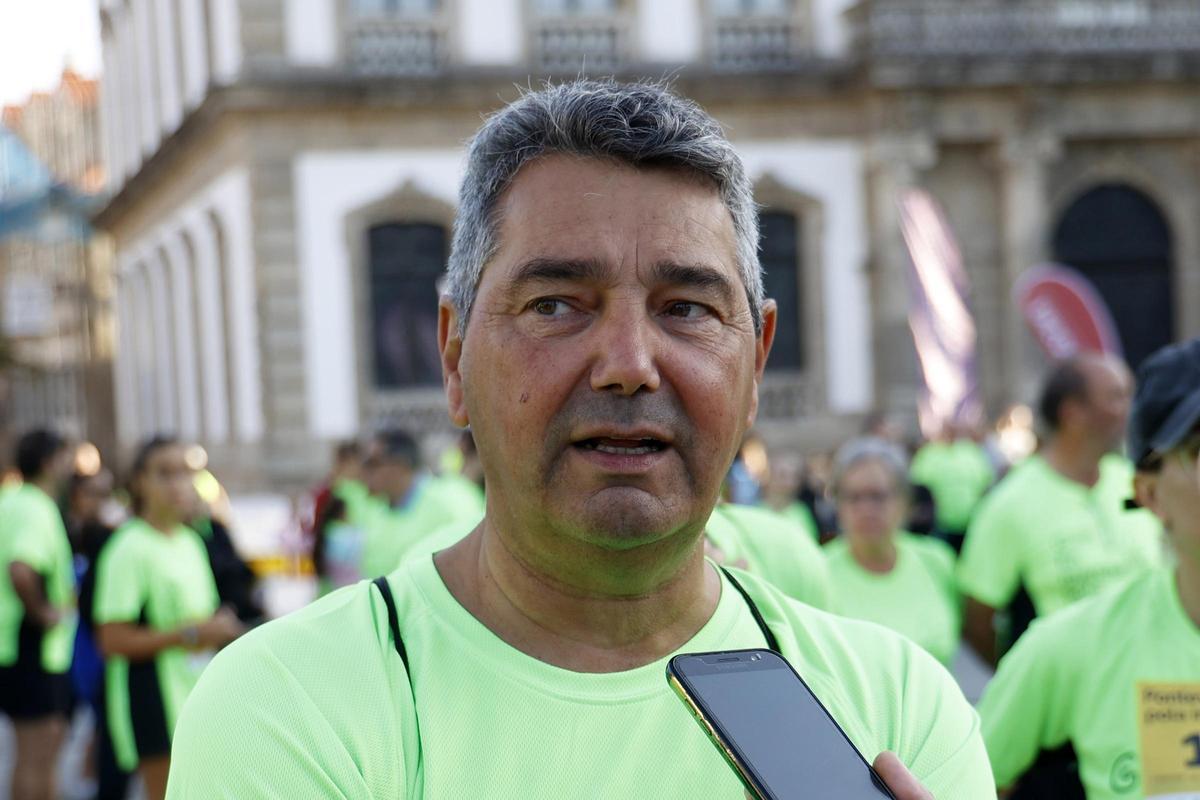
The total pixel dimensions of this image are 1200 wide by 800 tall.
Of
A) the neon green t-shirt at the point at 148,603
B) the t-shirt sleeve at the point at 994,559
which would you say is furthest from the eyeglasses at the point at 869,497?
the neon green t-shirt at the point at 148,603

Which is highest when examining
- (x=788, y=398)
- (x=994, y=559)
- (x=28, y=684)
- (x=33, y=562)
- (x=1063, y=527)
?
(x=1063, y=527)

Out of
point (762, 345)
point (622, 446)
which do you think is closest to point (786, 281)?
point (762, 345)

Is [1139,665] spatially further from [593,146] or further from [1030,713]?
[593,146]

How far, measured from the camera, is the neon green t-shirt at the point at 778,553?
3664 mm

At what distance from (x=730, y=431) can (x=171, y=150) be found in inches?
943

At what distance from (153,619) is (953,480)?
26.2ft

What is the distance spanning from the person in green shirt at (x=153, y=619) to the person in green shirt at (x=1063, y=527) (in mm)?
2633

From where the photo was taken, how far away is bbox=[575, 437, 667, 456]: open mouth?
5.78 ft

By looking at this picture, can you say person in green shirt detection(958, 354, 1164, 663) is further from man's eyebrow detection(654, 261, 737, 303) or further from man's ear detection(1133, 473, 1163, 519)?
man's eyebrow detection(654, 261, 737, 303)

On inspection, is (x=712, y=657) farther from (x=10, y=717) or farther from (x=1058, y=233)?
(x=1058, y=233)

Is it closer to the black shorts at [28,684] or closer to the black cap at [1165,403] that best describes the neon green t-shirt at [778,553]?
the black cap at [1165,403]

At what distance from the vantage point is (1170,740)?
116 inches

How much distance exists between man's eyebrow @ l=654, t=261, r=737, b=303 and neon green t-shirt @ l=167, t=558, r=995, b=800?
41cm

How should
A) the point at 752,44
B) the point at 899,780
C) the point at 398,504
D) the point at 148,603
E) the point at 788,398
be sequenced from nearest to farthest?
1. the point at 899,780
2. the point at 148,603
3. the point at 398,504
4. the point at 788,398
5. the point at 752,44
